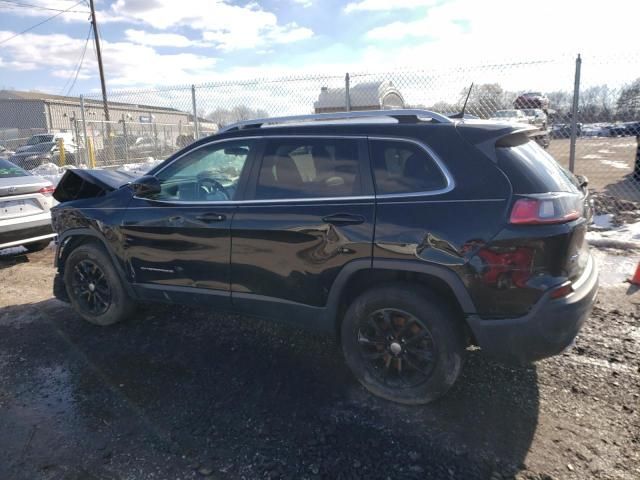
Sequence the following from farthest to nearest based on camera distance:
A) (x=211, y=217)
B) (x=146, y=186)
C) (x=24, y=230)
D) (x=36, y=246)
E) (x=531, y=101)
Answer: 1. (x=531, y=101)
2. (x=36, y=246)
3. (x=24, y=230)
4. (x=146, y=186)
5. (x=211, y=217)

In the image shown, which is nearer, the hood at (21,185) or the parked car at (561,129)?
the hood at (21,185)

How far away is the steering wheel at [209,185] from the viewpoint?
3627 mm

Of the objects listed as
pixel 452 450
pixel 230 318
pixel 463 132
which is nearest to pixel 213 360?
pixel 230 318

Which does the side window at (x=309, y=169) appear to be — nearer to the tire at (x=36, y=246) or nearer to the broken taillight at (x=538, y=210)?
the broken taillight at (x=538, y=210)

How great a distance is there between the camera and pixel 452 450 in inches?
100

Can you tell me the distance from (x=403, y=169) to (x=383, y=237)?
1.51 feet

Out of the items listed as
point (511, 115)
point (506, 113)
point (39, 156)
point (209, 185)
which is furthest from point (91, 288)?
point (39, 156)

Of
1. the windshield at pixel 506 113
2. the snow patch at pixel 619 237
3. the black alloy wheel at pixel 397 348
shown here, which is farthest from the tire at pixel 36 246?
the snow patch at pixel 619 237

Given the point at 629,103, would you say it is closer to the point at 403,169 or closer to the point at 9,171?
the point at 403,169

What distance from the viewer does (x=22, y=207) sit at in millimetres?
6402

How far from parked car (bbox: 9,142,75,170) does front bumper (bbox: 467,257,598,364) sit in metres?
22.5

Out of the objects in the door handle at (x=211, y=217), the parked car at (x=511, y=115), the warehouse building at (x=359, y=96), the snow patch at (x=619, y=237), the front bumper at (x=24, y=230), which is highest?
the warehouse building at (x=359, y=96)

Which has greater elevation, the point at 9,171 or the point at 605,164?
the point at 9,171

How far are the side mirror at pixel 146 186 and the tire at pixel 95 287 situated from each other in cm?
79
